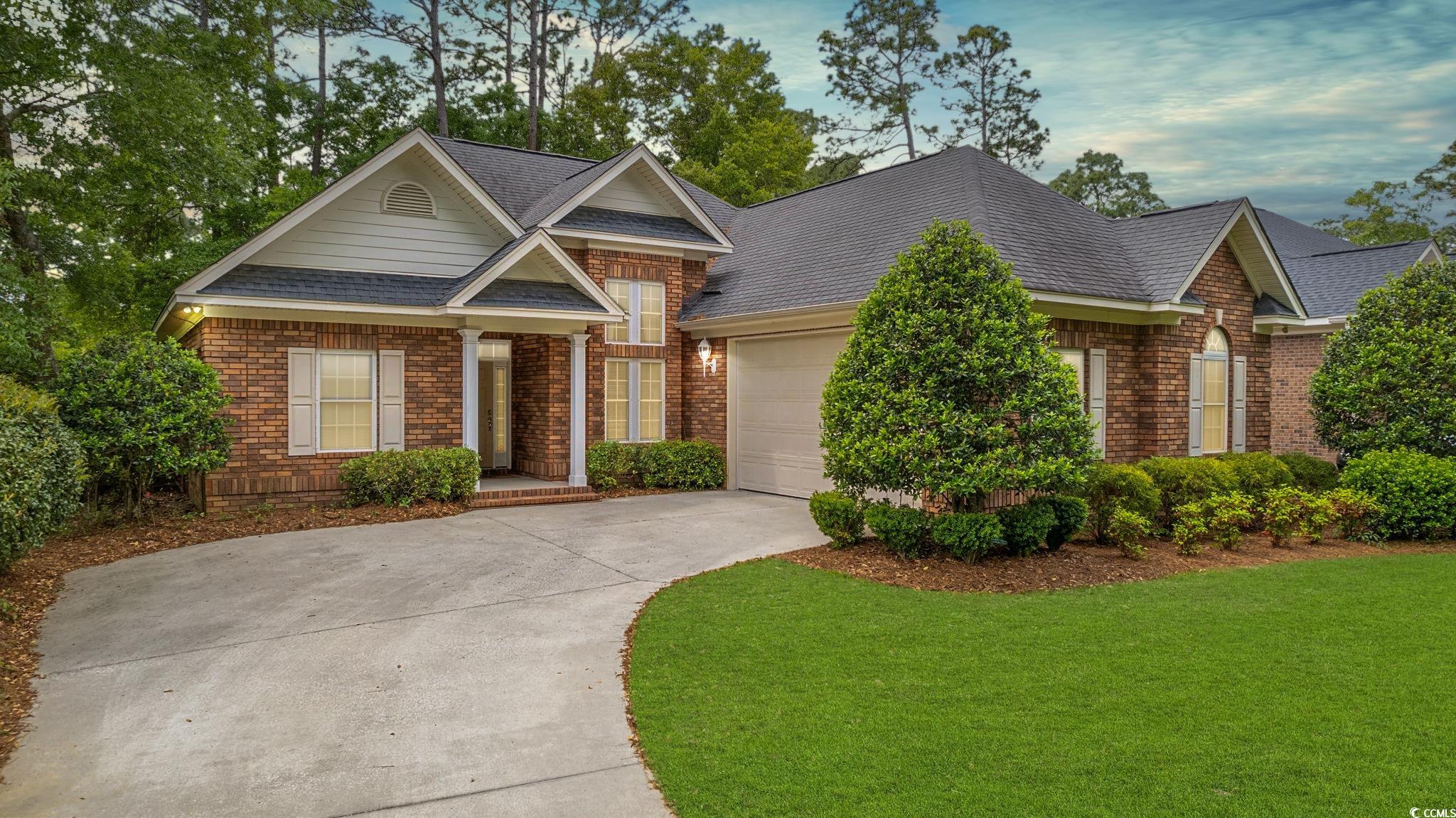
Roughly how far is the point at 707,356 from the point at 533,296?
3.48m

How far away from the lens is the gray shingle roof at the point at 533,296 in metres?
13.2

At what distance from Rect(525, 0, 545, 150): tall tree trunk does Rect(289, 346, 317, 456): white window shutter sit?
1808 cm

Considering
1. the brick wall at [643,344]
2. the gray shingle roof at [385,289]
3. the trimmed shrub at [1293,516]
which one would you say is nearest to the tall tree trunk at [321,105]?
the gray shingle roof at [385,289]

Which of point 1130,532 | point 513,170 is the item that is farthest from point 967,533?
point 513,170

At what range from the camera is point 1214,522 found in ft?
33.0

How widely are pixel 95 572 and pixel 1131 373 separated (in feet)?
45.5

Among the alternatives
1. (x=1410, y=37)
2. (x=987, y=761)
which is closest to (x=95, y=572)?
(x=987, y=761)

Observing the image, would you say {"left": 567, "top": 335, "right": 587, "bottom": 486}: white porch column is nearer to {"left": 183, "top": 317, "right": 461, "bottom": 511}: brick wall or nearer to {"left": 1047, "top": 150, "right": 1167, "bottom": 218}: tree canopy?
{"left": 183, "top": 317, "right": 461, "bottom": 511}: brick wall

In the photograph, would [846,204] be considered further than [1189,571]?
Yes

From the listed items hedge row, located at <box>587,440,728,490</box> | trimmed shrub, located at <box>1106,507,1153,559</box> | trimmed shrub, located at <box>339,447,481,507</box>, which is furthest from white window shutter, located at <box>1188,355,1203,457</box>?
trimmed shrub, located at <box>339,447,481,507</box>

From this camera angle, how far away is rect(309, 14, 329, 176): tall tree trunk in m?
27.5

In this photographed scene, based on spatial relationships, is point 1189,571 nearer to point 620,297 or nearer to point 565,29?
point 620,297

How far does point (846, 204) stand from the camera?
1662 centimetres

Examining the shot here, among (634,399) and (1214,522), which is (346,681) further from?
(634,399)
